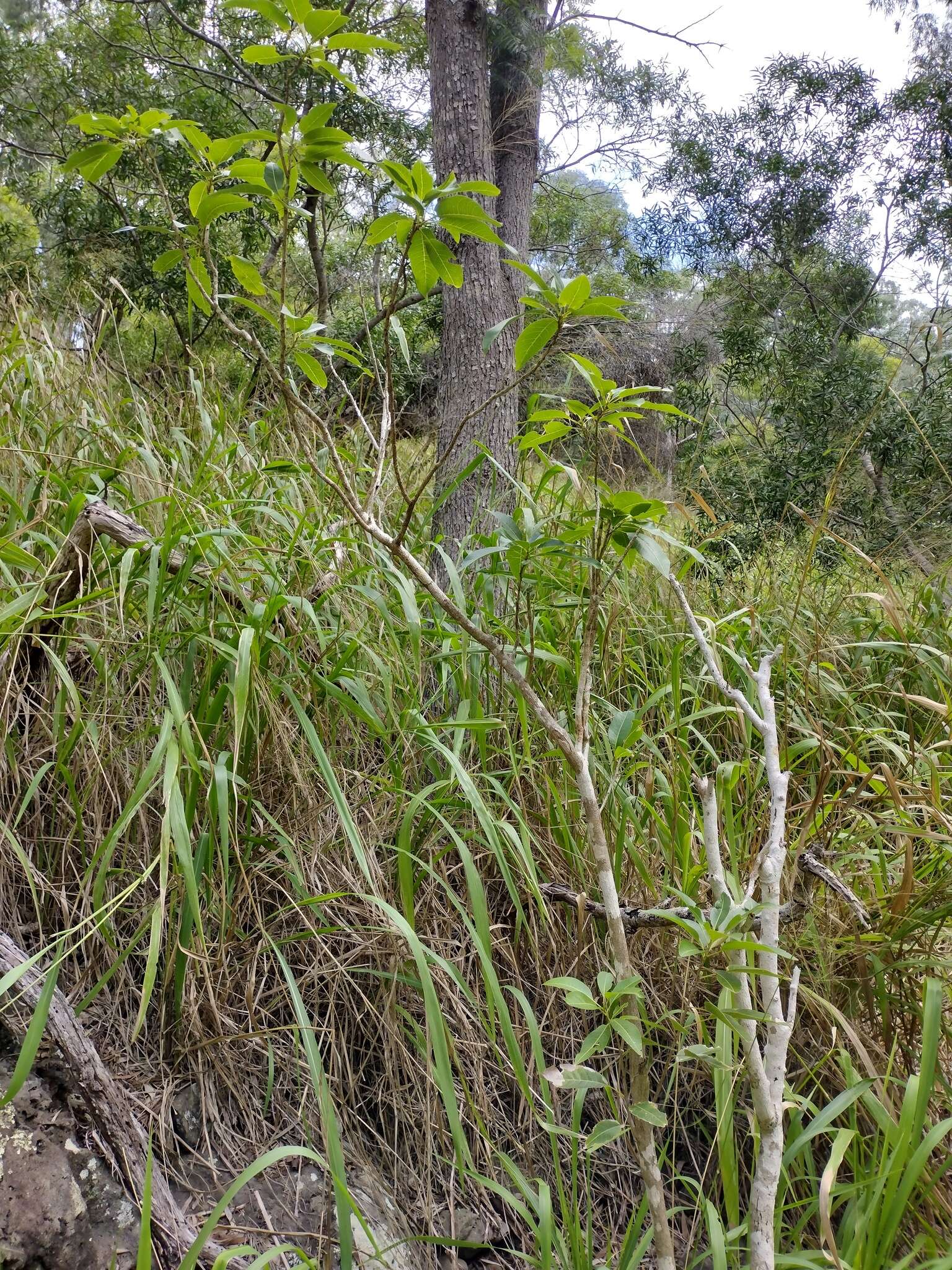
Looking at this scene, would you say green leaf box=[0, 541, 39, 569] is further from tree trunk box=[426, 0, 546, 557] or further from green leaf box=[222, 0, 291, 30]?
tree trunk box=[426, 0, 546, 557]

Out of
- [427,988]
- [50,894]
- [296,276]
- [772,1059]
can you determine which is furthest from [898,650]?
[296,276]

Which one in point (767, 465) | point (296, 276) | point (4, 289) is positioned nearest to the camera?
point (4, 289)

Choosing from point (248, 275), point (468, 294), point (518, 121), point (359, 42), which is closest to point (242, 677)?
point (248, 275)

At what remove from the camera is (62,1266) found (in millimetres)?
812

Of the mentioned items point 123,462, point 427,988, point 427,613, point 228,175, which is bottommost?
point 427,988

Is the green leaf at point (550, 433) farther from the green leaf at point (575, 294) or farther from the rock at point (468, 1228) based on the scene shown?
the rock at point (468, 1228)

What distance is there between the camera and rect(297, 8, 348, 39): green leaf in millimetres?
762

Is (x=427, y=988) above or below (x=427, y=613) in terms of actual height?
below

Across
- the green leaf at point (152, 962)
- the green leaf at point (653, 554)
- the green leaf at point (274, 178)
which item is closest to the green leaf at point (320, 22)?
the green leaf at point (274, 178)

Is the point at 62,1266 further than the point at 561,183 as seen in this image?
No

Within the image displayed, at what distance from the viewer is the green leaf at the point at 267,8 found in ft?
2.43

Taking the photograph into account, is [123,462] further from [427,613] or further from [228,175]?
[228,175]

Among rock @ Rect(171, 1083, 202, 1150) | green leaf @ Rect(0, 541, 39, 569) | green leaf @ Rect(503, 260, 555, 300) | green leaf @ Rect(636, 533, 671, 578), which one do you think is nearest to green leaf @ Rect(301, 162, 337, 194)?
green leaf @ Rect(503, 260, 555, 300)

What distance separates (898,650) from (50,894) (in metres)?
1.76
